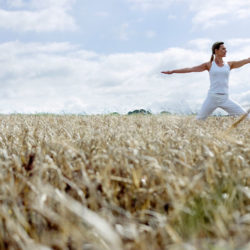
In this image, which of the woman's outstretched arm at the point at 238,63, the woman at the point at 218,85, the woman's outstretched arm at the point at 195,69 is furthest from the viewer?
the woman's outstretched arm at the point at 238,63

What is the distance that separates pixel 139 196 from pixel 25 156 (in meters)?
1.19

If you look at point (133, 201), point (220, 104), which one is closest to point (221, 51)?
point (220, 104)

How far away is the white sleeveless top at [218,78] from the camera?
8109mm

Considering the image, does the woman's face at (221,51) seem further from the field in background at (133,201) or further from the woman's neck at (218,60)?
the field in background at (133,201)

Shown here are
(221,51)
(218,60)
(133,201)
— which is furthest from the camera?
(218,60)

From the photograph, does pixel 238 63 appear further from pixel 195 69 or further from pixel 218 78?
pixel 195 69

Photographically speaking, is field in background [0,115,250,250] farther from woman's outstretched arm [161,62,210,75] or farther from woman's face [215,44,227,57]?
woman's face [215,44,227,57]

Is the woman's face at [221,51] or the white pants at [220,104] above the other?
the woman's face at [221,51]

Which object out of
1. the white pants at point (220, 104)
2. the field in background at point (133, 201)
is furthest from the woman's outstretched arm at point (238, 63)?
the field in background at point (133, 201)

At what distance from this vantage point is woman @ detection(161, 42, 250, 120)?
8094mm

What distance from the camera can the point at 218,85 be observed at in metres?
8.13

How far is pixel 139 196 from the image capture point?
2.31m

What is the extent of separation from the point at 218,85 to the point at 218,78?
138 mm

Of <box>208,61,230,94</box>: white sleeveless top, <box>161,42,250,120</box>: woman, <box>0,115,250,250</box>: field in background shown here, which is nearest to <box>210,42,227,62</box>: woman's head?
<box>161,42,250,120</box>: woman
